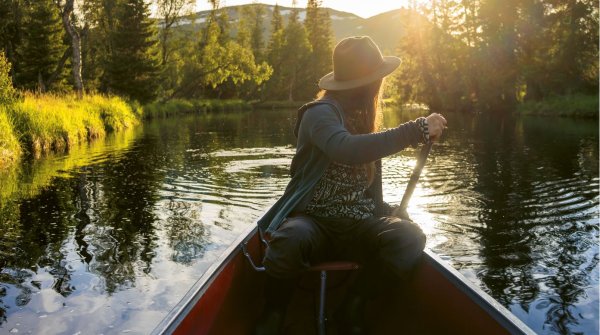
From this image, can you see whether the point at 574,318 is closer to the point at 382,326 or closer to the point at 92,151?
the point at 382,326

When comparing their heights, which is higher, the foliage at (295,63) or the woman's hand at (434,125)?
the foliage at (295,63)

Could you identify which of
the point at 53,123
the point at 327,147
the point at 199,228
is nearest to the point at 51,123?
the point at 53,123

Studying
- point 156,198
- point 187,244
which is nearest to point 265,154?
point 156,198

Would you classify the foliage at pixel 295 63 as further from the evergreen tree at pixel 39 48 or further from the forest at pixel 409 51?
the evergreen tree at pixel 39 48

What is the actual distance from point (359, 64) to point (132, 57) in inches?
1395

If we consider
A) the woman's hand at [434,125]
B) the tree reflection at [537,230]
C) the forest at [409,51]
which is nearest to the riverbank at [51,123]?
the forest at [409,51]

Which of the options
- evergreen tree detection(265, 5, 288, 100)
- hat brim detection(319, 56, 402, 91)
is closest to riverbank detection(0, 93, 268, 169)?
hat brim detection(319, 56, 402, 91)

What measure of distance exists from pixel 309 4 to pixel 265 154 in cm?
7202

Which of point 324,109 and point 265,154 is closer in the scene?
point 324,109

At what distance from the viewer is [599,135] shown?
19.3 metres

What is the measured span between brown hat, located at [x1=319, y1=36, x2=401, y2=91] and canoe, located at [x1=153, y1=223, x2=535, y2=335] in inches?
44.3

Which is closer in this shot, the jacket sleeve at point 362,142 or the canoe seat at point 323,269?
the jacket sleeve at point 362,142

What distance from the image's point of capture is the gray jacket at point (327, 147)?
2.72 metres

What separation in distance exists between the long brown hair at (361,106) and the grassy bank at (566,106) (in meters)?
29.6
